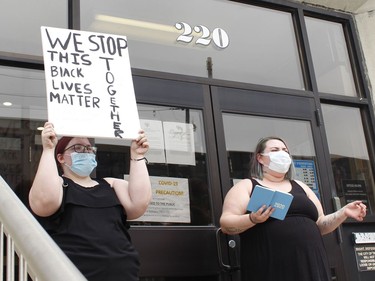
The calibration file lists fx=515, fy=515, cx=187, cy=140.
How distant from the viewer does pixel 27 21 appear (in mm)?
3793

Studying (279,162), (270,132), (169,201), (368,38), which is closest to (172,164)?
(169,201)

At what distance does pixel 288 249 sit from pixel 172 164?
1.22 meters

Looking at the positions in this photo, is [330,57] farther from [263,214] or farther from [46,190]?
[46,190]

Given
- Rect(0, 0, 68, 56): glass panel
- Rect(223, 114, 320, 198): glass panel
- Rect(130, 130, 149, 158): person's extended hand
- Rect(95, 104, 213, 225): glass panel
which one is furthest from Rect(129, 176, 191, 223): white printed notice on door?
Rect(0, 0, 68, 56): glass panel

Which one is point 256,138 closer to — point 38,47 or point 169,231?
point 169,231

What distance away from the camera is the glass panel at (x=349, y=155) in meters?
4.70

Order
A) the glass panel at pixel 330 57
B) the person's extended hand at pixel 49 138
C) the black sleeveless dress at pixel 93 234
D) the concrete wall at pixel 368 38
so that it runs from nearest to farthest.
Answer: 1. the black sleeveless dress at pixel 93 234
2. the person's extended hand at pixel 49 138
3. the glass panel at pixel 330 57
4. the concrete wall at pixel 368 38

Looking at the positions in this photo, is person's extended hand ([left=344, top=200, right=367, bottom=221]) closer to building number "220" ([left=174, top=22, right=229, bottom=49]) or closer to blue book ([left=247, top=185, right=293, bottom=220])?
blue book ([left=247, top=185, right=293, bottom=220])

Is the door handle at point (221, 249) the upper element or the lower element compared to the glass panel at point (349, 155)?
lower

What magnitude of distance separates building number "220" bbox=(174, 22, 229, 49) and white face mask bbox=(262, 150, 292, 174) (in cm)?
161

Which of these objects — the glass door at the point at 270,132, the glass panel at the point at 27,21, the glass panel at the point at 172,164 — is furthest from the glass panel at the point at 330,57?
Result: the glass panel at the point at 27,21

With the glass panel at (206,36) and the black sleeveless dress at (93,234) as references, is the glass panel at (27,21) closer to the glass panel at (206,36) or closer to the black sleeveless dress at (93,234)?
the glass panel at (206,36)

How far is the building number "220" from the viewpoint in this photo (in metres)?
4.44

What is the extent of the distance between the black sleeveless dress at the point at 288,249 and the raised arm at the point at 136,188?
0.75 meters
